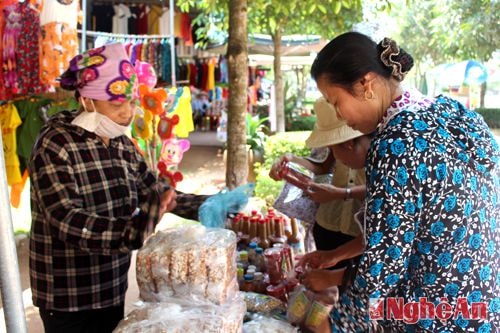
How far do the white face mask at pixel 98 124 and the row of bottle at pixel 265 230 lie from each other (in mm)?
938

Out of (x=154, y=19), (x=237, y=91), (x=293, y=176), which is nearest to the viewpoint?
(x=293, y=176)

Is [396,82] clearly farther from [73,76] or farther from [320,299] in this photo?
[73,76]

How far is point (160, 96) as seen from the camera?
160 inches

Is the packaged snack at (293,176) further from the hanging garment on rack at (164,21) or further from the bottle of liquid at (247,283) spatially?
the hanging garment on rack at (164,21)

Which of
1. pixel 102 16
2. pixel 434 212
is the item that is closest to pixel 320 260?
pixel 434 212

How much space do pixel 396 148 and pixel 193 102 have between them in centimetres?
1215

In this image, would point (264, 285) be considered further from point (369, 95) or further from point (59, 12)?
point (59, 12)

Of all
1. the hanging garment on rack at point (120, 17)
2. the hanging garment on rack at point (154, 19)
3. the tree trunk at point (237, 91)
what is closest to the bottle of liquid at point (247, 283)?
the tree trunk at point (237, 91)

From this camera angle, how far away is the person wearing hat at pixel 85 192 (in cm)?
180

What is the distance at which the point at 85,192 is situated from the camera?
1874 millimetres

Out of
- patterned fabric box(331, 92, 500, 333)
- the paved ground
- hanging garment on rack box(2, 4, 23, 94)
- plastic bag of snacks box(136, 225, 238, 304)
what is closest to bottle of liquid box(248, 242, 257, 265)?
plastic bag of snacks box(136, 225, 238, 304)

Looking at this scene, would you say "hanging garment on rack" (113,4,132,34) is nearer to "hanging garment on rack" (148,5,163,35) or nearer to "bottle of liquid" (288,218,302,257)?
"hanging garment on rack" (148,5,163,35)

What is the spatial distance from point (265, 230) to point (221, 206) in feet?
2.94

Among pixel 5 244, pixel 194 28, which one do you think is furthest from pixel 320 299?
pixel 194 28
